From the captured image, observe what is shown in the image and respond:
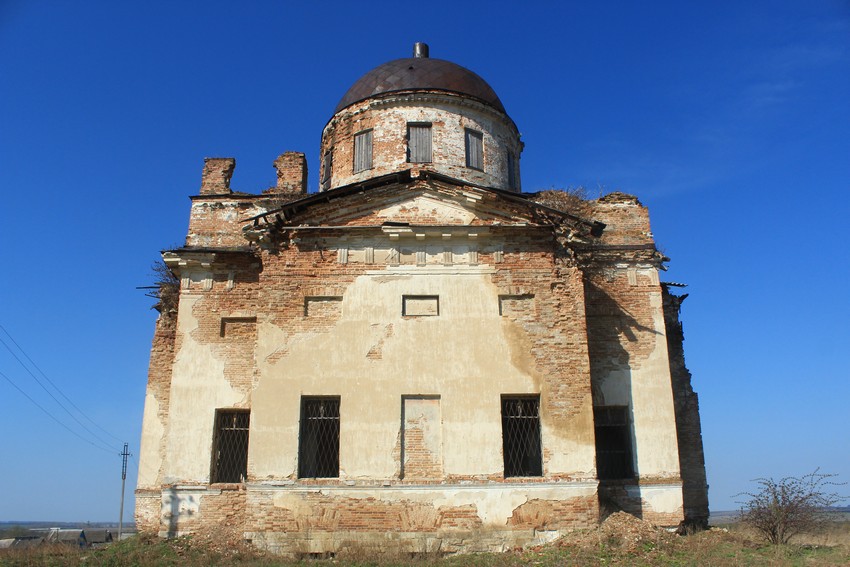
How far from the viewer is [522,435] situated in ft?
42.3

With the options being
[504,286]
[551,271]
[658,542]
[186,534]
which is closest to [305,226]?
[504,286]

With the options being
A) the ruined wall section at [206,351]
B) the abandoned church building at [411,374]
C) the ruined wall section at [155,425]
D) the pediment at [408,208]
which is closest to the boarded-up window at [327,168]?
the abandoned church building at [411,374]

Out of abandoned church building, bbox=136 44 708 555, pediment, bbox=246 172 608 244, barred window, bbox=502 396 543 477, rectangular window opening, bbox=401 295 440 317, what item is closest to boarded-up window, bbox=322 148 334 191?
abandoned church building, bbox=136 44 708 555

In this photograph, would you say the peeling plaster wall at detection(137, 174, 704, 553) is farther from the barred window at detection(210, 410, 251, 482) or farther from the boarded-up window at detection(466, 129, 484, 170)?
the boarded-up window at detection(466, 129, 484, 170)

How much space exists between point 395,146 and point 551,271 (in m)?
5.82

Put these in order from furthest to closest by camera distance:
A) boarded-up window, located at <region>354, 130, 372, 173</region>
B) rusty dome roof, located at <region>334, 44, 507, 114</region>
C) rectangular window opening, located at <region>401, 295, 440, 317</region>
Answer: rusty dome roof, located at <region>334, 44, 507, 114</region> → boarded-up window, located at <region>354, 130, 372, 173</region> → rectangular window opening, located at <region>401, 295, 440, 317</region>

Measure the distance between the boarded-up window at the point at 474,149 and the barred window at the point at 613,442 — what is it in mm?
6871

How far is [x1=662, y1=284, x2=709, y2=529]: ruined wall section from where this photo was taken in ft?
50.4

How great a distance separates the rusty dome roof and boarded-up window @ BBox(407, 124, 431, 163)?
3.37ft

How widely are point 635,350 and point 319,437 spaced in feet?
21.9

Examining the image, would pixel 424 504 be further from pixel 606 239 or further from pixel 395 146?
pixel 395 146

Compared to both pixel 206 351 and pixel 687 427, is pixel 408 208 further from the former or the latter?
pixel 687 427

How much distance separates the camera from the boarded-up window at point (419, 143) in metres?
17.2

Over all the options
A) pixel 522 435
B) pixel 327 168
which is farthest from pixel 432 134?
pixel 522 435
